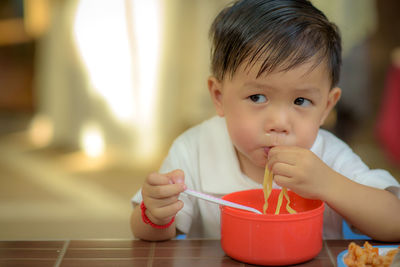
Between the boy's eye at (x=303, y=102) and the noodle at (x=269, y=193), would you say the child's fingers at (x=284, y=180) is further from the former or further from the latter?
the boy's eye at (x=303, y=102)

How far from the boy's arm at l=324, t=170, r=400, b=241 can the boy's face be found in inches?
4.4

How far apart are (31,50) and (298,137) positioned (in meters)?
4.62

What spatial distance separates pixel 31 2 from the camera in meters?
4.68

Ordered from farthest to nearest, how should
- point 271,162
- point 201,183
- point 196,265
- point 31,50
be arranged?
point 31,50, point 201,183, point 271,162, point 196,265

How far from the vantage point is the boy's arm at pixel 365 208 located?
937 mm

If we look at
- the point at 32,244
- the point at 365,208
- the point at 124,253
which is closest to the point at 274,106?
the point at 365,208

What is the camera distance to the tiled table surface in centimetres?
83

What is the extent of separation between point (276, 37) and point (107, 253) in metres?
0.48

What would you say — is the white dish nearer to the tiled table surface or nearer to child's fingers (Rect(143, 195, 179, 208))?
the tiled table surface

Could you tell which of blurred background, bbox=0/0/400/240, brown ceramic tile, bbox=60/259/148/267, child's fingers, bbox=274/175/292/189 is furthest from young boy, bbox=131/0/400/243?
blurred background, bbox=0/0/400/240

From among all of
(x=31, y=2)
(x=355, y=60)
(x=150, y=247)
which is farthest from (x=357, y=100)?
(x=150, y=247)

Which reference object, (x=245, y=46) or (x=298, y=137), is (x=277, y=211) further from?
(x=245, y=46)

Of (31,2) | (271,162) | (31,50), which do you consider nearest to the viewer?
(271,162)

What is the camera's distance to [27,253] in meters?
0.86
